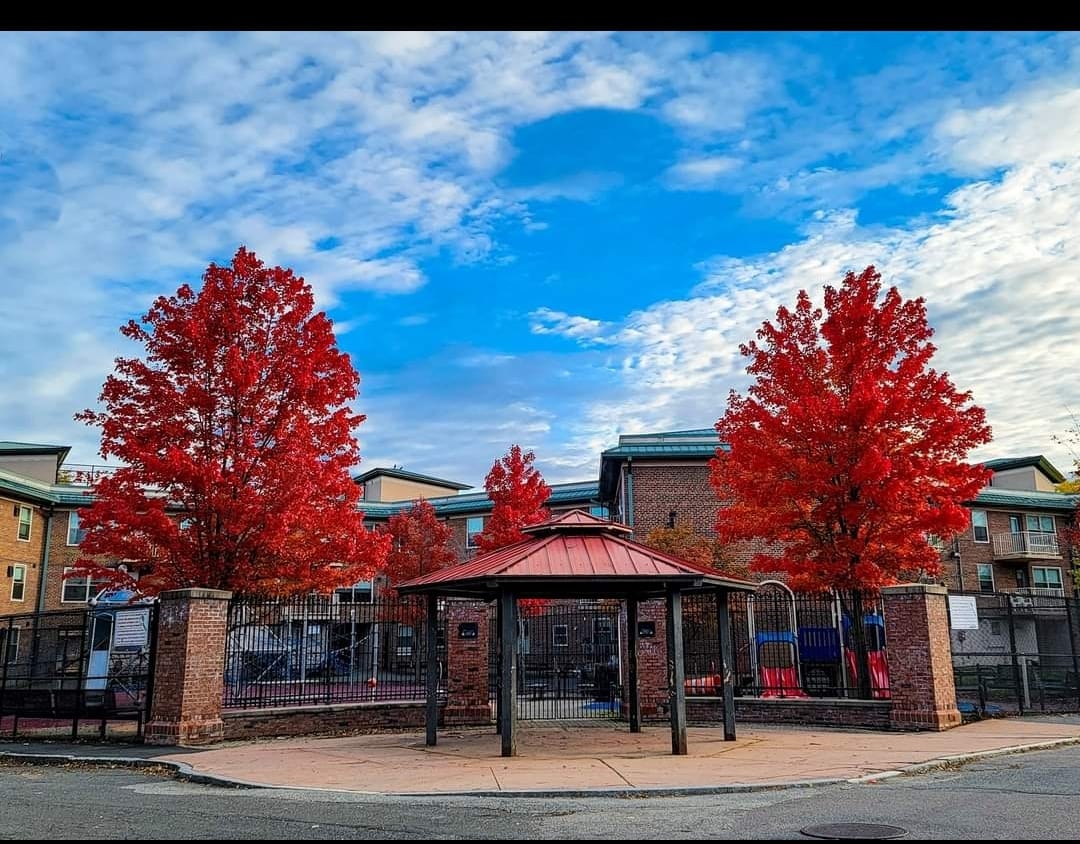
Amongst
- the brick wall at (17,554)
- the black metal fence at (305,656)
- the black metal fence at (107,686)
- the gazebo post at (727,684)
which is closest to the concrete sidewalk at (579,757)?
the gazebo post at (727,684)

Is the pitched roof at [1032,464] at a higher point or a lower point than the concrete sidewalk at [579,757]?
higher

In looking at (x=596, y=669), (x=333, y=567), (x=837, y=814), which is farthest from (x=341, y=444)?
(x=837, y=814)

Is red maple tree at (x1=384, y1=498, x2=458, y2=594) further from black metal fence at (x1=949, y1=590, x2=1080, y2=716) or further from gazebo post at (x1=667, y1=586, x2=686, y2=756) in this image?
gazebo post at (x1=667, y1=586, x2=686, y2=756)

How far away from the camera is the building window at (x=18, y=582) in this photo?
40.5 m

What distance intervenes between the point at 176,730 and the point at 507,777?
22.7 feet

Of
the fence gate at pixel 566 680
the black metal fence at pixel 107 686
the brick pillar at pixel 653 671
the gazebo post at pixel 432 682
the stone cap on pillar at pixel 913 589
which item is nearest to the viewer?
the gazebo post at pixel 432 682

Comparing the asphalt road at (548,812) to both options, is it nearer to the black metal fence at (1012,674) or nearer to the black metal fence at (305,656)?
the black metal fence at (305,656)

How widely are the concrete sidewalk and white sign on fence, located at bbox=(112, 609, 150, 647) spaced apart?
1985 millimetres

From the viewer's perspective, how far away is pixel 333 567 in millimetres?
21875

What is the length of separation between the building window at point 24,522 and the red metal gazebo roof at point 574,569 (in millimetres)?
32365

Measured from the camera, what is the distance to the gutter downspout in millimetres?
42094

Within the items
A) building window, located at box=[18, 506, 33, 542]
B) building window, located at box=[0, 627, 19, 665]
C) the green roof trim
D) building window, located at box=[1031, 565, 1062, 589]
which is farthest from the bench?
building window, located at box=[1031, 565, 1062, 589]
